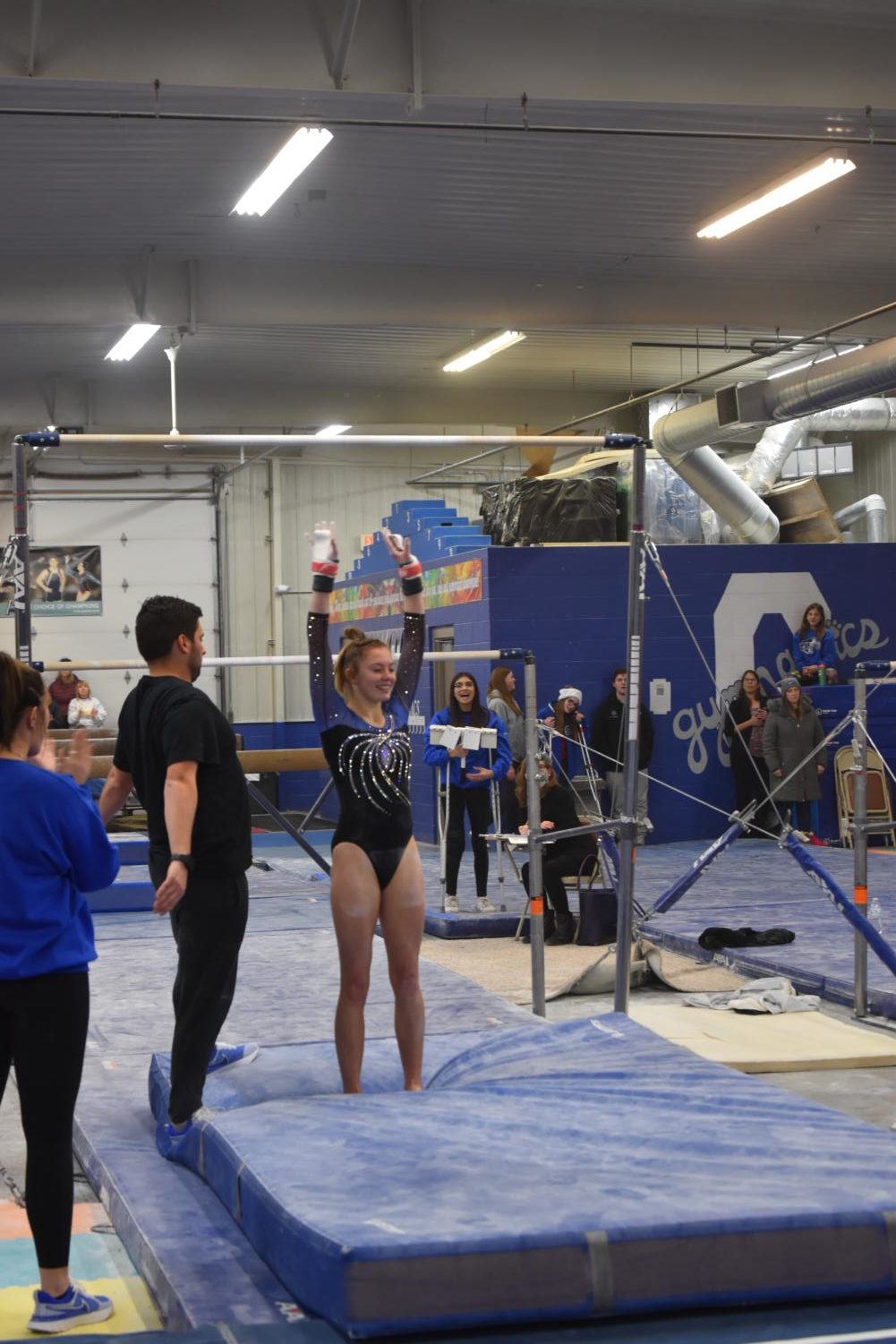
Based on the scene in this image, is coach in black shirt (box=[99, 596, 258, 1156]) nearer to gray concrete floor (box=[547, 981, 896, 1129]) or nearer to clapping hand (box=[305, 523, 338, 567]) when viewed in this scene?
clapping hand (box=[305, 523, 338, 567])

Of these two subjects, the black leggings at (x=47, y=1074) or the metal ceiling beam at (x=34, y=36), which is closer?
the black leggings at (x=47, y=1074)

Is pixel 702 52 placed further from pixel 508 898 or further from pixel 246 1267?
pixel 246 1267

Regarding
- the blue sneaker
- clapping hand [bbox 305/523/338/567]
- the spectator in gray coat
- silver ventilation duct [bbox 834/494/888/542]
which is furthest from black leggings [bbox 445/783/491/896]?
silver ventilation duct [bbox 834/494/888/542]

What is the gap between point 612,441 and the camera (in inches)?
233

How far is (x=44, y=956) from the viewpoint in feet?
9.41

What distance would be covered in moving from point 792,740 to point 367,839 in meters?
9.19

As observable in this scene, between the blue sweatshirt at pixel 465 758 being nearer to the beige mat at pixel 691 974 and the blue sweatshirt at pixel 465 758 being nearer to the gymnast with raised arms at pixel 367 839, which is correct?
the beige mat at pixel 691 974

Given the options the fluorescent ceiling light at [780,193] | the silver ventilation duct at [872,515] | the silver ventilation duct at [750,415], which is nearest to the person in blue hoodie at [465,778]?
the silver ventilation duct at [750,415]

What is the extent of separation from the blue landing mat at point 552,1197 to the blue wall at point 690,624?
957cm

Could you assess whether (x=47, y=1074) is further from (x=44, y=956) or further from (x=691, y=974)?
(x=691, y=974)

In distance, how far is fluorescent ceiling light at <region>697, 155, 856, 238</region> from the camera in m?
9.23

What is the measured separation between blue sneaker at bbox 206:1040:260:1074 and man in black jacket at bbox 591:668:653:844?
27.6 feet

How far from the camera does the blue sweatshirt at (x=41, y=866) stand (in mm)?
2857

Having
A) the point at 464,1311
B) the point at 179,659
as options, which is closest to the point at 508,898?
the point at 179,659
